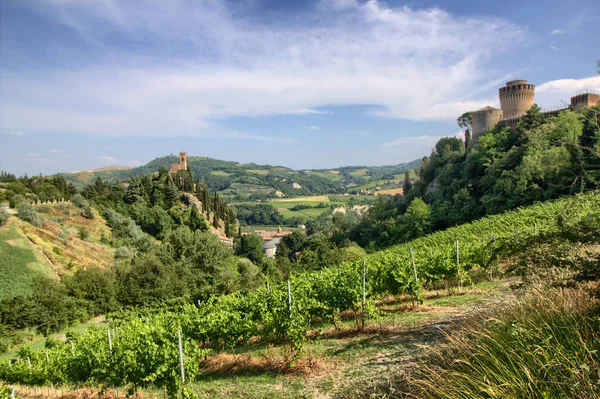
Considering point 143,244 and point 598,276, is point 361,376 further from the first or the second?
point 143,244

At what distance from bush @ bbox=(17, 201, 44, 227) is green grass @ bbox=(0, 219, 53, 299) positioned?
310 cm

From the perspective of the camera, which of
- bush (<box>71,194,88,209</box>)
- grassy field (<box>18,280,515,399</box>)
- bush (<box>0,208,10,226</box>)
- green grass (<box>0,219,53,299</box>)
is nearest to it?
grassy field (<box>18,280,515,399</box>)

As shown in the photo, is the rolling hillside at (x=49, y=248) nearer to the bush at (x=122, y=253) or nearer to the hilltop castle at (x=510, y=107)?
the bush at (x=122, y=253)

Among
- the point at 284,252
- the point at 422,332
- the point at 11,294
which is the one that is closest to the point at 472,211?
the point at 284,252

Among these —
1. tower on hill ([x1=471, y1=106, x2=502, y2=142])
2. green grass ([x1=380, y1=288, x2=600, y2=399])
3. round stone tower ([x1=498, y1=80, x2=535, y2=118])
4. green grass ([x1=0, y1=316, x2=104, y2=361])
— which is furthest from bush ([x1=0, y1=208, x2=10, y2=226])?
round stone tower ([x1=498, y1=80, x2=535, y2=118])

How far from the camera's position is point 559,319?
4152mm

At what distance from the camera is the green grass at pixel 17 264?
27.0m

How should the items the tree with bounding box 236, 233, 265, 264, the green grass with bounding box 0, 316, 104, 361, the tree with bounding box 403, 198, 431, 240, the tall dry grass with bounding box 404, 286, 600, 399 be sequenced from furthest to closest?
the tree with bounding box 236, 233, 265, 264, the tree with bounding box 403, 198, 431, 240, the green grass with bounding box 0, 316, 104, 361, the tall dry grass with bounding box 404, 286, 600, 399

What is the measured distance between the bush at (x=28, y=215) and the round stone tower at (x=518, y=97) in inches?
2294

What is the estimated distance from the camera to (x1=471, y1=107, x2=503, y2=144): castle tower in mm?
49312

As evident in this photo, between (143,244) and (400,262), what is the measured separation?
4035 centimetres

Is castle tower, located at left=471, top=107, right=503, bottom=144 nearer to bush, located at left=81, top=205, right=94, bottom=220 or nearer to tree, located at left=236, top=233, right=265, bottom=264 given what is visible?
tree, located at left=236, top=233, right=265, bottom=264

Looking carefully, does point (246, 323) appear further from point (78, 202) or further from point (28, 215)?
point (78, 202)

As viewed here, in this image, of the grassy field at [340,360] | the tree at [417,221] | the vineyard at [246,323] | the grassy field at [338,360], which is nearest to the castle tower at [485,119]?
the tree at [417,221]
